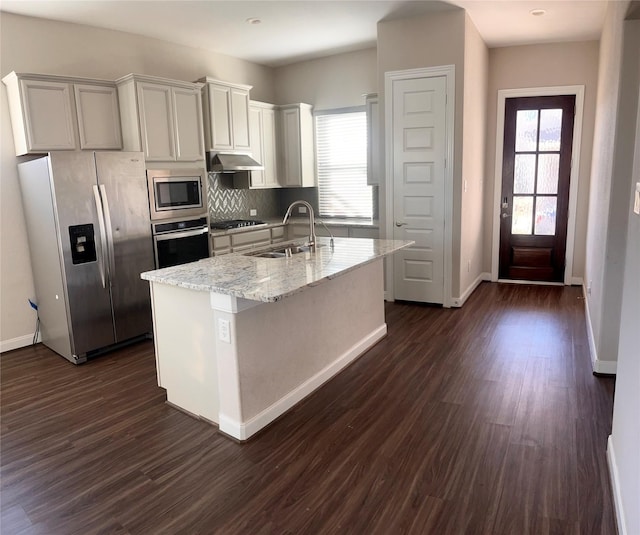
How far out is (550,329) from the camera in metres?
4.39

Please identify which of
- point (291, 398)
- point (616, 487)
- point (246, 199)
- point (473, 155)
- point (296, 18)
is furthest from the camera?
point (246, 199)

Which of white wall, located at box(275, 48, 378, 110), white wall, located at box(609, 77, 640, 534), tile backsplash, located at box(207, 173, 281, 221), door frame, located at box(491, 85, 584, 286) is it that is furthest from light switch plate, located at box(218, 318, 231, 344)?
door frame, located at box(491, 85, 584, 286)

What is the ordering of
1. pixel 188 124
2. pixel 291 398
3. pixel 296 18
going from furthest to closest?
pixel 188 124 < pixel 296 18 < pixel 291 398

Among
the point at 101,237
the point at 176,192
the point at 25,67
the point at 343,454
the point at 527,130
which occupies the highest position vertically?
the point at 25,67

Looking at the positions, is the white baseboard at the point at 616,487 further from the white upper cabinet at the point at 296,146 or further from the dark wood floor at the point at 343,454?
the white upper cabinet at the point at 296,146

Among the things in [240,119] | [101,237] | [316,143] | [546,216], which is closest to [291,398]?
[101,237]

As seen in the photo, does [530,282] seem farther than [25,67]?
Yes

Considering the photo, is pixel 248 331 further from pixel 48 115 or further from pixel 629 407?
pixel 48 115

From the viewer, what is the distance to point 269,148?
6215 millimetres

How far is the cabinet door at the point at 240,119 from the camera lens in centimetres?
551

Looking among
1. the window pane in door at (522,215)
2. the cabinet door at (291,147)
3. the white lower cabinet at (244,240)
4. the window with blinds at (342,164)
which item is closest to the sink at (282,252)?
the white lower cabinet at (244,240)

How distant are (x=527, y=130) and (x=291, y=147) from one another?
9.87 ft

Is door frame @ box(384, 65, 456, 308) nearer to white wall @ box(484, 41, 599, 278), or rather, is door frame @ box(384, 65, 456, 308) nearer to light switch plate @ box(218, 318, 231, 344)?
white wall @ box(484, 41, 599, 278)

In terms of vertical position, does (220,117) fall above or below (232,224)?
above
